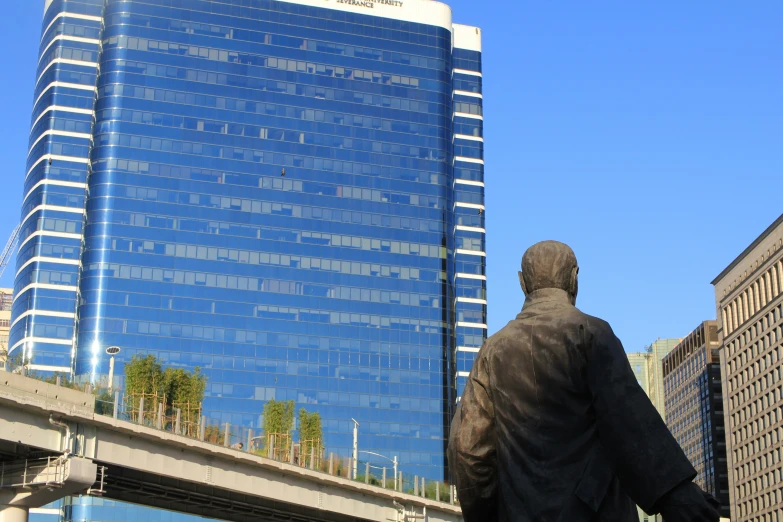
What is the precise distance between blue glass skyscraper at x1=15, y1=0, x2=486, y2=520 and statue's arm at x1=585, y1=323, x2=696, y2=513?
11733cm

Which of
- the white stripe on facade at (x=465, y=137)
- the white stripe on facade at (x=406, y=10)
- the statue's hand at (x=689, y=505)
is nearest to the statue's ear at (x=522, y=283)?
the statue's hand at (x=689, y=505)

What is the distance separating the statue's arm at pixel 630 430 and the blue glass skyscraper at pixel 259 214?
11733 centimetres

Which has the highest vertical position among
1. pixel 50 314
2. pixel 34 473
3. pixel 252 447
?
pixel 50 314

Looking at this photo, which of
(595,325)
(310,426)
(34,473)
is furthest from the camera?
(310,426)

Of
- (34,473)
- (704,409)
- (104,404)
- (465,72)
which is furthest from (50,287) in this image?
(704,409)

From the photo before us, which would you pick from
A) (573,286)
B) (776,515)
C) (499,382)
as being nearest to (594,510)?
(499,382)

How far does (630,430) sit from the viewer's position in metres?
7.15

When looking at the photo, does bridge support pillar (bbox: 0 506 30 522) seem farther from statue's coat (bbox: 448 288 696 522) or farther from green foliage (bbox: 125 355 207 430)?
green foliage (bbox: 125 355 207 430)

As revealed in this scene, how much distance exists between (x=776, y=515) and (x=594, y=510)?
147 metres

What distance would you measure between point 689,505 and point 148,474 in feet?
144

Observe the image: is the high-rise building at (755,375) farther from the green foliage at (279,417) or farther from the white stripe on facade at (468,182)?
the green foliage at (279,417)

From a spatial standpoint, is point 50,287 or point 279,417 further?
point 50,287

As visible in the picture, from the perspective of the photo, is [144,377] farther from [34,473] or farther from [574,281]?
[574,281]

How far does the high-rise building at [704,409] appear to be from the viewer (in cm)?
17325
